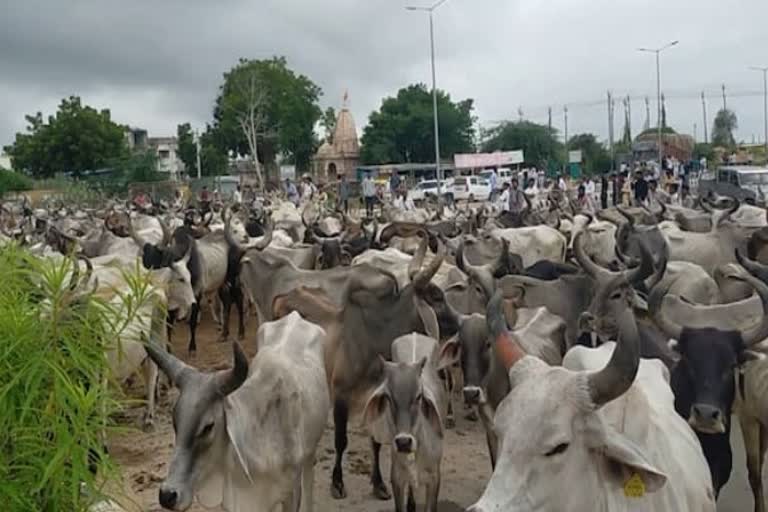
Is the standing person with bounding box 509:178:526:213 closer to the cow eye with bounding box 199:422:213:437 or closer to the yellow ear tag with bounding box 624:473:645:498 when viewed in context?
the cow eye with bounding box 199:422:213:437

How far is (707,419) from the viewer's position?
4727 mm

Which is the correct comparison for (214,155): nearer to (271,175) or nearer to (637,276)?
(271,175)

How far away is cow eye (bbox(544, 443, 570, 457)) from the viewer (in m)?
3.04

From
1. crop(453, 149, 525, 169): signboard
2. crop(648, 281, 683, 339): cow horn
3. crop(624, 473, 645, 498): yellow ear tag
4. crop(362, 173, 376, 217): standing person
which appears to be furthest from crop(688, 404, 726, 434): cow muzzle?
crop(453, 149, 525, 169): signboard

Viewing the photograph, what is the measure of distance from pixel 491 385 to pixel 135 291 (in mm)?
3122

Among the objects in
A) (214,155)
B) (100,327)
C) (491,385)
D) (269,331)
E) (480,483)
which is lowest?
(480,483)

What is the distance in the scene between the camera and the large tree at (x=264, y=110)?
199 feet

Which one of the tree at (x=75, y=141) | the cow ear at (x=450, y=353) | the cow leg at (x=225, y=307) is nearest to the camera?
the cow ear at (x=450, y=353)

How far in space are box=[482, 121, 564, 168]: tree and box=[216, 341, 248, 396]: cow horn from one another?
64535 millimetres

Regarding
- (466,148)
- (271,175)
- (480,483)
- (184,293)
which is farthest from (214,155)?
(480,483)

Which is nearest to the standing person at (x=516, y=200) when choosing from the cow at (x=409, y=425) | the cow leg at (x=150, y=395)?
the cow leg at (x=150, y=395)

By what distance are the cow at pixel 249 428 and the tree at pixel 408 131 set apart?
202 ft

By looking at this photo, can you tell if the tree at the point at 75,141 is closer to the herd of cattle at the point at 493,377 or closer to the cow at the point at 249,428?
the herd of cattle at the point at 493,377

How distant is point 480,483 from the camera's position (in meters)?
7.27
